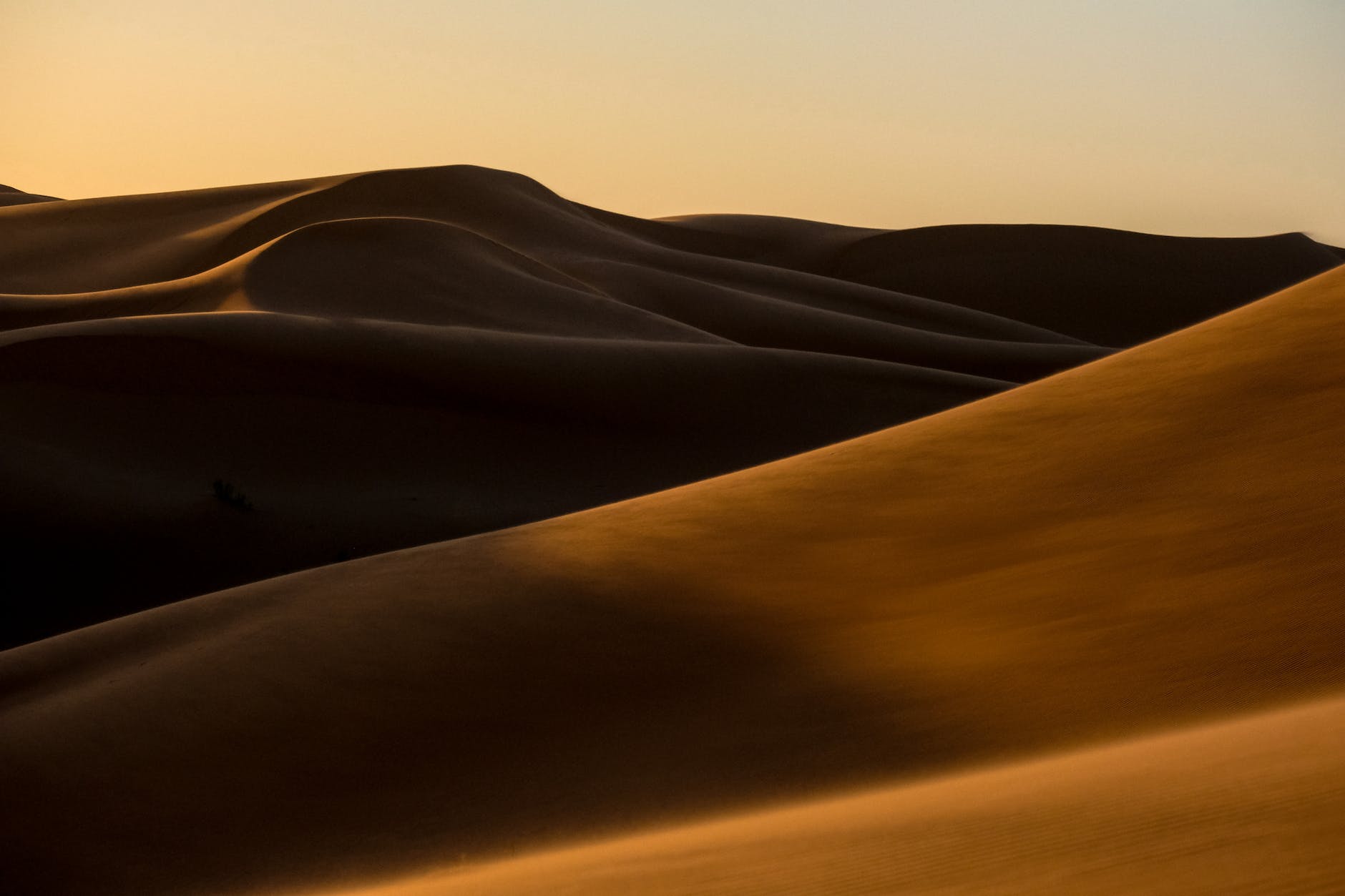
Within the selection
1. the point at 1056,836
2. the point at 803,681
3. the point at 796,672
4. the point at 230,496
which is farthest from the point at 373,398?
the point at 1056,836

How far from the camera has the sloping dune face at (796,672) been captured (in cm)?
388

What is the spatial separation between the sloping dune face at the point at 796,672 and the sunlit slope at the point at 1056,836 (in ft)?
0.06

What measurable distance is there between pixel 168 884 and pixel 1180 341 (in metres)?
6.70

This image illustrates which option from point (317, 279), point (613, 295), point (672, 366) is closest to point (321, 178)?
point (613, 295)

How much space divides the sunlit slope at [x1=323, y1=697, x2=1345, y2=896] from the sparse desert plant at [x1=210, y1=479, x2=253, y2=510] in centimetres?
1240

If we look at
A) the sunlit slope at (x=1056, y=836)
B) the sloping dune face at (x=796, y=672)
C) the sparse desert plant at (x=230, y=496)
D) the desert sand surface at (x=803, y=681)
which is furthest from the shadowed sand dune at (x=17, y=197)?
the sunlit slope at (x=1056, y=836)

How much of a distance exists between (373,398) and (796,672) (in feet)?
48.4

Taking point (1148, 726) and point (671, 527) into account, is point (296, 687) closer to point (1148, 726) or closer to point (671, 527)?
point (671, 527)

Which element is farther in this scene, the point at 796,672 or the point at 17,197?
Result: the point at 17,197

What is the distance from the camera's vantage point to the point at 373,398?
19.7m

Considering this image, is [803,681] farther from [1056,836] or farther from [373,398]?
[373,398]

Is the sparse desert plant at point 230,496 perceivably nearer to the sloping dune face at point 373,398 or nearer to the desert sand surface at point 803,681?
the sloping dune face at point 373,398

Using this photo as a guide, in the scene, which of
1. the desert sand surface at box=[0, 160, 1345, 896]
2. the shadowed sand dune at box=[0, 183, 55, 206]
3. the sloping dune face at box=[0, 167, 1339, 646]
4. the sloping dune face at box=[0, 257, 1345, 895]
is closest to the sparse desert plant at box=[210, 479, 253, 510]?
the sloping dune face at box=[0, 167, 1339, 646]

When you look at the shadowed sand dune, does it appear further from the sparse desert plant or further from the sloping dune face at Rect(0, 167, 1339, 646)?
the sparse desert plant
